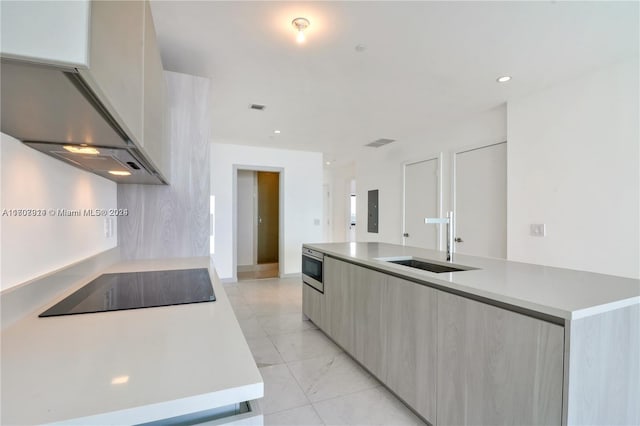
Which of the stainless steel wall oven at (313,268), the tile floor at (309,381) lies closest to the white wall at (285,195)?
the tile floor at (309,381)

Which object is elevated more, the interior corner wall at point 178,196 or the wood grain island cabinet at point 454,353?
the interior corner wall at point 178,196

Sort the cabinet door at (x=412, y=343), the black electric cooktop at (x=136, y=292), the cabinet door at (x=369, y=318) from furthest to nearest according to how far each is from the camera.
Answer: the cabinet door at (x=369, y=318)
the cabinet door at (x=412, y=343)
the black electric cooktop at (x=136, y=292)

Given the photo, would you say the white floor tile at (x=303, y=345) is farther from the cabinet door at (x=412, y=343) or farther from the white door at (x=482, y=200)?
the white door at (x=482, y=200)

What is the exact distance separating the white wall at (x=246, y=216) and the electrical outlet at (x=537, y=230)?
204 inches

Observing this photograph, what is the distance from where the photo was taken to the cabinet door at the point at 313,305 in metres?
2.99

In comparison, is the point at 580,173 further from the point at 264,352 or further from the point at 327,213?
the point at 327,213

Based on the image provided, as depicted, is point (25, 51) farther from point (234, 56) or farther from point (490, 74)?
point (490, 74)

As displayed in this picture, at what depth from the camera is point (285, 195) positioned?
18.6 ft

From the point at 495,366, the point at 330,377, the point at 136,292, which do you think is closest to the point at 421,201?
the point at 330,377

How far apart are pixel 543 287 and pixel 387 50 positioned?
1.91 metres

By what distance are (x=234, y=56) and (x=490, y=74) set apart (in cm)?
226

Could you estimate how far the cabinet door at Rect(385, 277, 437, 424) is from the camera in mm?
1609

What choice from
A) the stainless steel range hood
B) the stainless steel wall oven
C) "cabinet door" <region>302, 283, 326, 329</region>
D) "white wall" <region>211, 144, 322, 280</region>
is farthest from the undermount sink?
"white wall" <region>211, 144, 322, 280</region>

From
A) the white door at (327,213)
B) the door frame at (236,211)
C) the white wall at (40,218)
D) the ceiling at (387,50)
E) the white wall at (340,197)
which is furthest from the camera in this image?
the white door at (327,213)
